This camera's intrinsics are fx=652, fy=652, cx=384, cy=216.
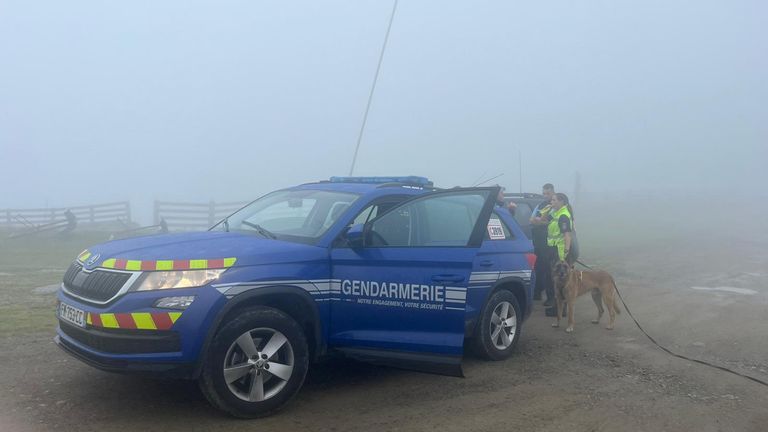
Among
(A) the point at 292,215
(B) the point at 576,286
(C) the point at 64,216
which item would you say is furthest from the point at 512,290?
(C) the point at 64,216

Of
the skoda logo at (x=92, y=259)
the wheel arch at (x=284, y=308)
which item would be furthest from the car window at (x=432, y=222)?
the skoda logo at (x=92, y=259)

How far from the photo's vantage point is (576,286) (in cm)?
768

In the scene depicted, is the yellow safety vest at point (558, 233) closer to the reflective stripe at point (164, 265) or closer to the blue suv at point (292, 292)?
the blue suv at point (292, 292)

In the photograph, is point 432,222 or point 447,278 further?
point 432,222

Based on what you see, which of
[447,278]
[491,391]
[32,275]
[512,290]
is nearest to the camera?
[447,278]

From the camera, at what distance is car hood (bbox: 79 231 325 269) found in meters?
4.43

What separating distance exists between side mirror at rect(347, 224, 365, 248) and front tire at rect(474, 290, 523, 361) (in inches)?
68.7

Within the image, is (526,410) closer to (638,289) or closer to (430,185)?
(430,185)

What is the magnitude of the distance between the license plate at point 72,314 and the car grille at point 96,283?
0.34 feet

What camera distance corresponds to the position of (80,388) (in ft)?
16.5

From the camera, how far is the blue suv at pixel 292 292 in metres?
4.18

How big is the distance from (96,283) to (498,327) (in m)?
3.69

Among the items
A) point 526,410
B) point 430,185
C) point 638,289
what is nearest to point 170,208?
point 638,289

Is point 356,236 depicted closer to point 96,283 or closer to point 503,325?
point 96,283
